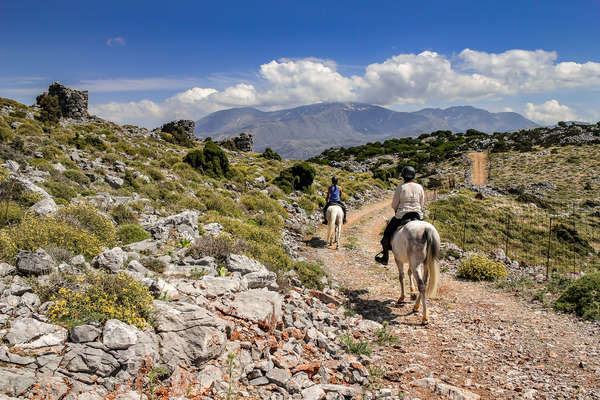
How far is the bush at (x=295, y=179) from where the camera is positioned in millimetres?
26777

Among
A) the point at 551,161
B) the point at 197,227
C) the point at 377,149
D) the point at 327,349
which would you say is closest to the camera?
the point at 327,349

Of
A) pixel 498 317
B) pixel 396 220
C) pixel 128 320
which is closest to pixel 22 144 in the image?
pixel 128 320

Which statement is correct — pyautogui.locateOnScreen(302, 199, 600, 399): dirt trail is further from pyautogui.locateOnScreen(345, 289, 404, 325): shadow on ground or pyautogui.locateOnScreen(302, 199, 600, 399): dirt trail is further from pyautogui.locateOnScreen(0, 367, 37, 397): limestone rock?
pyautogui.locateOnScreen(0, 367, 37, 397): limestone rock

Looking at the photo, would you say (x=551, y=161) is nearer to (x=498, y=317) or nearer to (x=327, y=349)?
(x=498, y=317)

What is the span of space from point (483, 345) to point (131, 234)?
908cm

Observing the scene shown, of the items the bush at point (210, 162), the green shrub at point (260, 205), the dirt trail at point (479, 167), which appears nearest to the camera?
the green shrub at point (260, 205)

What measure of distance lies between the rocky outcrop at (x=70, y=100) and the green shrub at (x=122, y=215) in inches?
1794

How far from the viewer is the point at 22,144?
1709cm

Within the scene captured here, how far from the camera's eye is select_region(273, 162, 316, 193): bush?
87.8ft

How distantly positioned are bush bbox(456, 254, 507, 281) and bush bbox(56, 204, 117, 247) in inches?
443

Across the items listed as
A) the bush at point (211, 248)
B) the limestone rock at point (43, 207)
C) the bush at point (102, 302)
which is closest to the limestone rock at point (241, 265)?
the bush at point (211, 248)

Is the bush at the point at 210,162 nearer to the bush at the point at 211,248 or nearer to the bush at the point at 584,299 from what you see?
the bush at the point at 211,248

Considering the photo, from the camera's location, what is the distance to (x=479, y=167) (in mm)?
56844

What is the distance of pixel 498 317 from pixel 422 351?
296 cm
